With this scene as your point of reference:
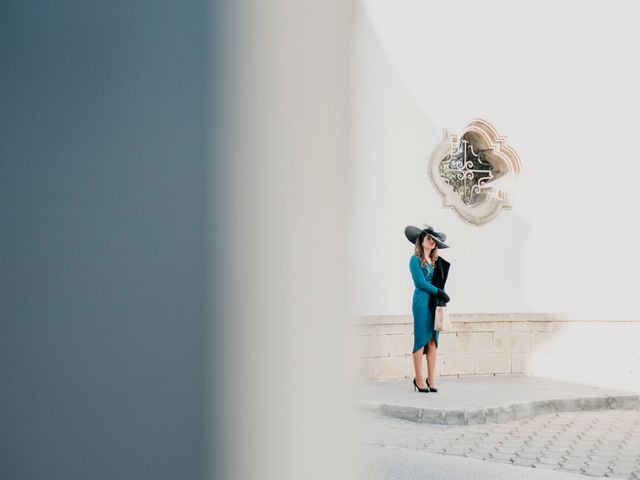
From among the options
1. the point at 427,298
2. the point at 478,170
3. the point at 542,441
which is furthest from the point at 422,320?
the point at 478,170

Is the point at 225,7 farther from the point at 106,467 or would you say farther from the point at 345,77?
the point at 106,467

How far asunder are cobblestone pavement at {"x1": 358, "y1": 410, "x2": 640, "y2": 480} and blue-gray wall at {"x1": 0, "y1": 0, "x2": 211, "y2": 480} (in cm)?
542

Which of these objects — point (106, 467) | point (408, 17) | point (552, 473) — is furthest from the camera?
point (408, 17)

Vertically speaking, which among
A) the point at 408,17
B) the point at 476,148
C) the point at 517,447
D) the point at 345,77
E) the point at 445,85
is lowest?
the point at 517,447

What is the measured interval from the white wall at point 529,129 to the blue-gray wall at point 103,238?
10353 mm

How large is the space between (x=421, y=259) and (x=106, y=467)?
28.7 ft

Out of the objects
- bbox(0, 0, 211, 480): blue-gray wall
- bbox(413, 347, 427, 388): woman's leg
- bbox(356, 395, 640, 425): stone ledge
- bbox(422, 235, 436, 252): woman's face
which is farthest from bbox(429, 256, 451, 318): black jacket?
bbox(0, 0, 211, 480): blue-gray wall

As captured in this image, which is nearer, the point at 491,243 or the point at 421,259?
the point at 421,259

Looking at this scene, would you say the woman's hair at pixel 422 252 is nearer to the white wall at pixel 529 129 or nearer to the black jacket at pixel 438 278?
the black jacket at pixel 438 278

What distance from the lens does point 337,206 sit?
0.76m

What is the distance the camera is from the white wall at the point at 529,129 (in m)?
11.2

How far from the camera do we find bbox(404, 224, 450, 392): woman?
9.07 meters

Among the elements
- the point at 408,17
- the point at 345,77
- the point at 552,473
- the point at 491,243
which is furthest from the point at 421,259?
the point at 345,77

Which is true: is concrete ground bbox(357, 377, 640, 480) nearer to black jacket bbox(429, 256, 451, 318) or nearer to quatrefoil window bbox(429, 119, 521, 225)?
black jacket bbox(429, 256, 451, 318)
